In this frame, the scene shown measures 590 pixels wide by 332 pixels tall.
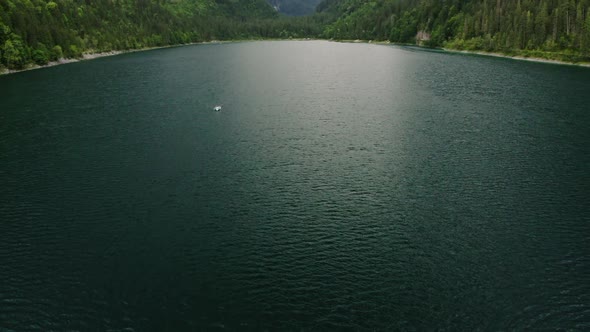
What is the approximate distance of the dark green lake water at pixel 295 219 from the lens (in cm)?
3978

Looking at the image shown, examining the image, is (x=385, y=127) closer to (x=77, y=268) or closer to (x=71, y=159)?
(x=71, y=159)

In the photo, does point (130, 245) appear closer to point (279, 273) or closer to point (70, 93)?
point (279, 273)

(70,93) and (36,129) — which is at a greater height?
(70,93)

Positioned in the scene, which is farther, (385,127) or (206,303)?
(385,127)

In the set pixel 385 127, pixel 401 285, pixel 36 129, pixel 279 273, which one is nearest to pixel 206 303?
pixel 279 273

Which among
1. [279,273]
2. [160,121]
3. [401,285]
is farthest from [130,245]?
[160,121]

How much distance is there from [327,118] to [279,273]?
68.8 m

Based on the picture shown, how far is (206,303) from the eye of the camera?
132 feet

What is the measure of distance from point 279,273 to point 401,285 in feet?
38.8

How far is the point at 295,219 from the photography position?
56344mm

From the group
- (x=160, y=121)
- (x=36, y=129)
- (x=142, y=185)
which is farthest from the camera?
(x=160, y=121)

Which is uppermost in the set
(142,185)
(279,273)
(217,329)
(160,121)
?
(160,121)

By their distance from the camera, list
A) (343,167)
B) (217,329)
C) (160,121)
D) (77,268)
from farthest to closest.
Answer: (160,121)
(343,167)
(77,268)
(217,329)

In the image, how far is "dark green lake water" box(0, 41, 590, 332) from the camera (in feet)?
131
